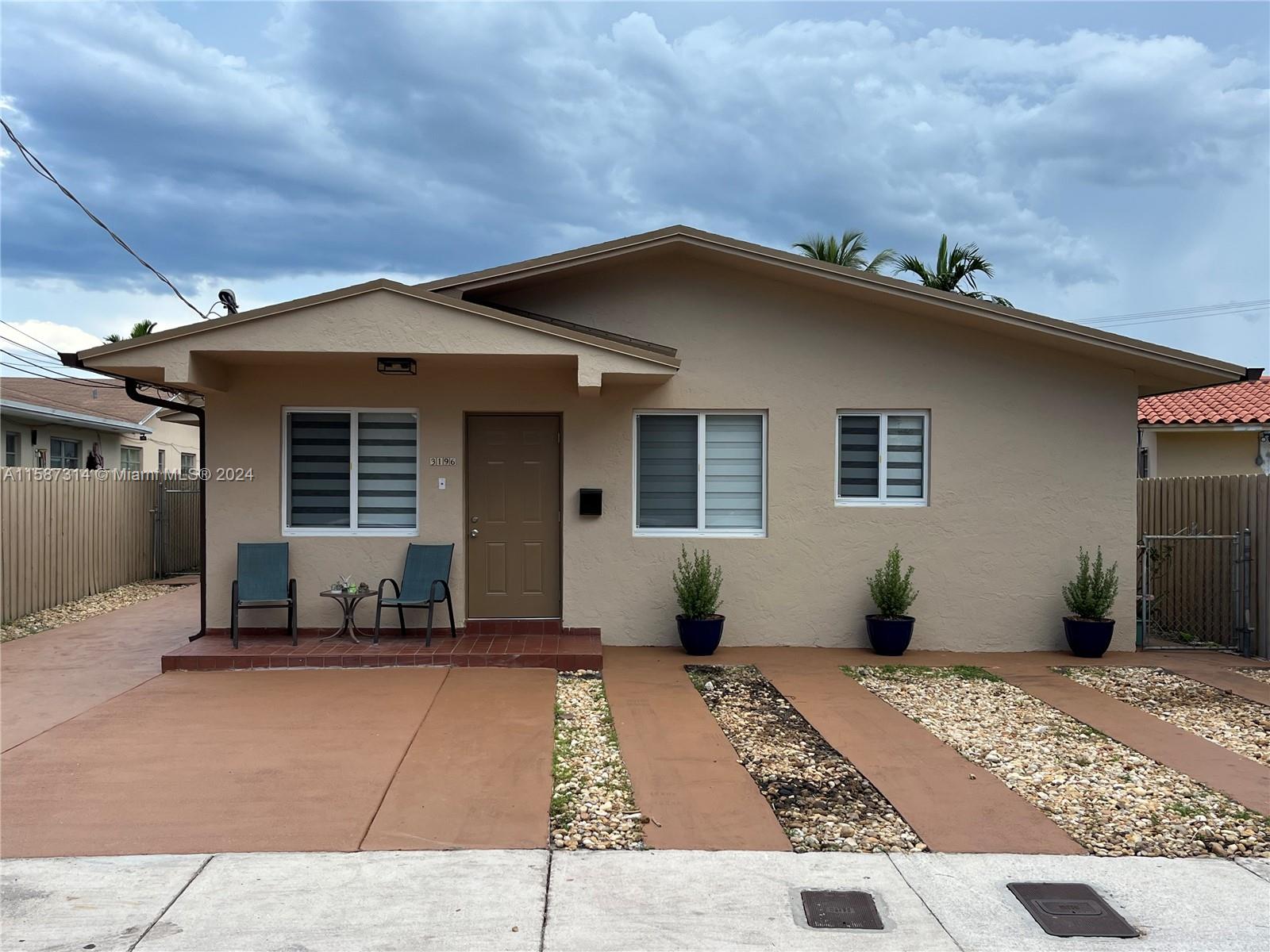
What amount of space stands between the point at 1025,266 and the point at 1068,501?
12624 millimetres

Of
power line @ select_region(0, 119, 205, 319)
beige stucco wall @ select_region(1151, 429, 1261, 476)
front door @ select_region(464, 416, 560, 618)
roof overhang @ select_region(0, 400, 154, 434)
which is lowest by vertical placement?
front door @ select_region(464, 416, 560, 618)

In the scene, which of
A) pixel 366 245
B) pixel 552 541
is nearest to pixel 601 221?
pixel 366 245

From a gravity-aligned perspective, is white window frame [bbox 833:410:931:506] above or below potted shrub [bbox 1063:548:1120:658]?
above

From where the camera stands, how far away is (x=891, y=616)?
7887 mm

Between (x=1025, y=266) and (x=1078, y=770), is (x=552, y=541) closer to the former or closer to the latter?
(x=1078, y=770)

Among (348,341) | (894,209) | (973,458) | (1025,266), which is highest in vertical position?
(894,209)

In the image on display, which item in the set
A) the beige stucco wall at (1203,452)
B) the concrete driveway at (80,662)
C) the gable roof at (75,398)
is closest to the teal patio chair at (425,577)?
the concrete driveway at (80,662)

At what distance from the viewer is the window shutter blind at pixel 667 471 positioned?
8.23m

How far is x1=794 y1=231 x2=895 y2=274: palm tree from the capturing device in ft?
50.6

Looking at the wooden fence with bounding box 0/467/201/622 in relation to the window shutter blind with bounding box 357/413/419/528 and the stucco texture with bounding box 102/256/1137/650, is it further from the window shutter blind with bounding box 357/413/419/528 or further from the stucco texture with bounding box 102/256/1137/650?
the window shutter blind with bounding box 357/413/419/528

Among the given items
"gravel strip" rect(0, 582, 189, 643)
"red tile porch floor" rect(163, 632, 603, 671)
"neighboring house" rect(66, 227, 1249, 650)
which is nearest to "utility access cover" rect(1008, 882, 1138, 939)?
"red tile porch floor" rect(163, 632, 603, 671)

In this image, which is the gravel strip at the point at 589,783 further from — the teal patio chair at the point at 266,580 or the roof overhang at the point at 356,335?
the teal patio chair at the point at 266,580

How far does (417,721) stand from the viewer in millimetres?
5598

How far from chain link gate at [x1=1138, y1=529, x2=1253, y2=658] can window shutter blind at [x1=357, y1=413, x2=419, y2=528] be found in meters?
7.91
